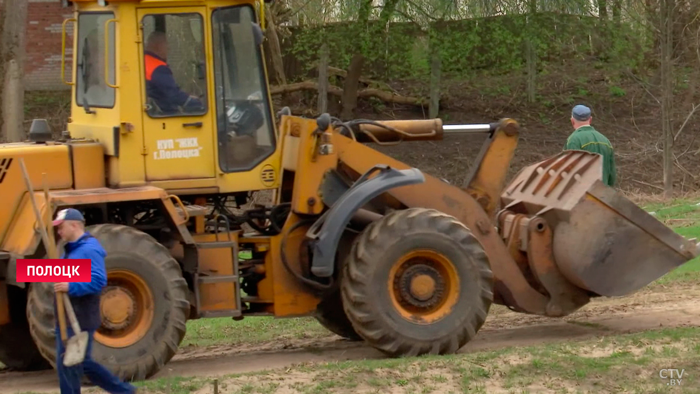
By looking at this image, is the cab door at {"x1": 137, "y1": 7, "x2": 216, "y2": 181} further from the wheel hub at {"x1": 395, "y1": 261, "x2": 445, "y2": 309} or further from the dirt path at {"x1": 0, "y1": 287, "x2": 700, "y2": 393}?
the wheel hub at {"x1": 395, "y1": 261, "x2": 445, "y2": 309}

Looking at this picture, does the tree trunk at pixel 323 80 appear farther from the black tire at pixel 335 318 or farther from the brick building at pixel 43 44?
the black tire at pixel 335 318

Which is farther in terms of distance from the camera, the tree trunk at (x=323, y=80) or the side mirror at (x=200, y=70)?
the tree trunk at (x=323, y=80)

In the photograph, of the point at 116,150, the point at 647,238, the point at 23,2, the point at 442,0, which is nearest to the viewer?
the point at 116,150

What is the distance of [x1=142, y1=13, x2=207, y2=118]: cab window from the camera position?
871 cm

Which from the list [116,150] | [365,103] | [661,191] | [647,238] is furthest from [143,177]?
[365,103]

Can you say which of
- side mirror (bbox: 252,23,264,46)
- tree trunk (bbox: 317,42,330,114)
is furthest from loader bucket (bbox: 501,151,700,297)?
tree trunk (bbox: 317,42,330,114)

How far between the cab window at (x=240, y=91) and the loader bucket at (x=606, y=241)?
2477 millimetres

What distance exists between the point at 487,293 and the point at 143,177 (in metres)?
2.88

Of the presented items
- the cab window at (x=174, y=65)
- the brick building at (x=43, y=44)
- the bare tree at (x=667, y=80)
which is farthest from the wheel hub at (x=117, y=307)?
the brick building at (x=43, y=44)

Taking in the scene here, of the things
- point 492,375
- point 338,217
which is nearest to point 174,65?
point 338,217

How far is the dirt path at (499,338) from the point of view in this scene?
891 cm

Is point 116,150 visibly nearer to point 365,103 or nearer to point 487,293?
point 487,293

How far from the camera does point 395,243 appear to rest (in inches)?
350

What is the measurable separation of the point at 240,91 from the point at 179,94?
505mm
